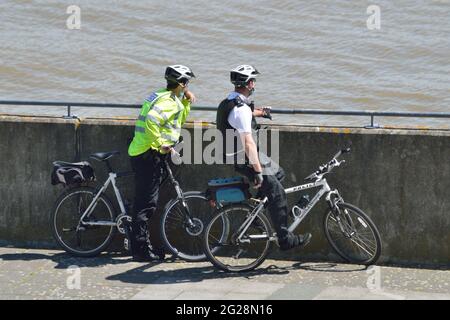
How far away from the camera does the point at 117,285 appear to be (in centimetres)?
812

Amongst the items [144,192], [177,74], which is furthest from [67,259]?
[177,74]

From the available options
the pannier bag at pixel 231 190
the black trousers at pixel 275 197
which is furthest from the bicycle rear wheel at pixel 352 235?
the pannier bag at pixel 231 190

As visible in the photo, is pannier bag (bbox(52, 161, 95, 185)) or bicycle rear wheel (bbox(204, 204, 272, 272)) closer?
bicycle rear wheel (bbox(204, 204, 272, 272))

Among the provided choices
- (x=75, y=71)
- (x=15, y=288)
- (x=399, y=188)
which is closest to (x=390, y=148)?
(x=399, y=188)

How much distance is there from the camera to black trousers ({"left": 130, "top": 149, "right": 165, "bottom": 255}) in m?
8.73

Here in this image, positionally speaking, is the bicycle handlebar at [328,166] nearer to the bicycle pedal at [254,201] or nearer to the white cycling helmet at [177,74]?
the bicycle pedal at [254,201]

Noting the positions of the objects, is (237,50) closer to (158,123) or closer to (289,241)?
(158,123)

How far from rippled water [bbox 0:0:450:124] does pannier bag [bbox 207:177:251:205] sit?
36.5 ft

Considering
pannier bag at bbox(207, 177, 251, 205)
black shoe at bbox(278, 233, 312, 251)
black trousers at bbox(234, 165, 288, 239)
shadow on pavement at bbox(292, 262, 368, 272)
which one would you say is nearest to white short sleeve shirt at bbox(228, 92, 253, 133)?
black trousers at bbox(234, 165, 288, 239)

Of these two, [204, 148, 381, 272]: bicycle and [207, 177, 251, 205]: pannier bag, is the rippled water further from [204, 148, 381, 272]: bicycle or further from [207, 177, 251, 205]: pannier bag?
[207, 177, 251, 205]: pannier bag

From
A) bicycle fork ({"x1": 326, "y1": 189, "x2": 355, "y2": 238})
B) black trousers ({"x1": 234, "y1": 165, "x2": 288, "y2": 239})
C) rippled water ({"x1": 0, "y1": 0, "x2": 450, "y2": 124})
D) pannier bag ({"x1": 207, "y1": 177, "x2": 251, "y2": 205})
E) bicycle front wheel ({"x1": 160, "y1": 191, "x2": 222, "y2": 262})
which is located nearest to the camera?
black trousers ({"x1": 234, "y1": 165, "x2": 288, "y2": 239})

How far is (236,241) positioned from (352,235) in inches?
40.8

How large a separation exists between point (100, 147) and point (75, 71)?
1328 centimetres

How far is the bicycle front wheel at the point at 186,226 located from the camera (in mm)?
8898
